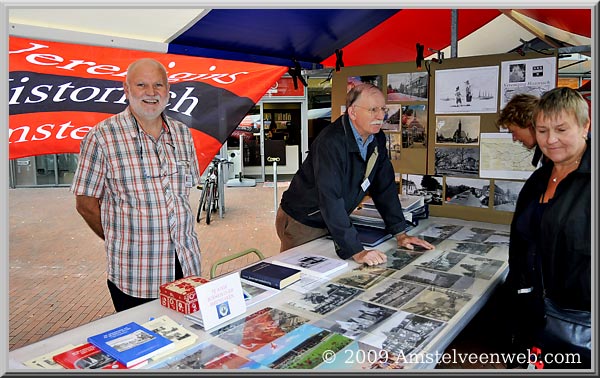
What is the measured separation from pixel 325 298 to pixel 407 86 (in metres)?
1.85

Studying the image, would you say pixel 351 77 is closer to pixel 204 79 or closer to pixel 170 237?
pixel 204 79

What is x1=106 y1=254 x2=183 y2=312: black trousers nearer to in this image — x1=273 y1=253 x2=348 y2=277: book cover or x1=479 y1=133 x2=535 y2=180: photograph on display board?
x1=273 y1=253 x2=348 y2=277: book cover

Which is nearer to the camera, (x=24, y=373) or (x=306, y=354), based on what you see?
(x=24, y=373)

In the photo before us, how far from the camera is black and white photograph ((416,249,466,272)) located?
78.0 inches

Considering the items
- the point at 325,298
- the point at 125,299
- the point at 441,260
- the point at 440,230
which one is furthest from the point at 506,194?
the point at 125,299

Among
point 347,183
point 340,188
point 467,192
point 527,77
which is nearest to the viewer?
point 340,188

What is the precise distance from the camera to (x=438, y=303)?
1.59 metres

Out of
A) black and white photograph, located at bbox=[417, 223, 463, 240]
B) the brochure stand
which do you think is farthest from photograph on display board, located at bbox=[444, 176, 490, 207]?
the brochure stand

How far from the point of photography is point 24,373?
1.12m

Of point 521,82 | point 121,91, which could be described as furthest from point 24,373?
point 521,82

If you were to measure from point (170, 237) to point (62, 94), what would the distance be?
3.46 feet

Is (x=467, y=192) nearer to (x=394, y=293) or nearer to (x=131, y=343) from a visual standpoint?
(x=394, y=293)

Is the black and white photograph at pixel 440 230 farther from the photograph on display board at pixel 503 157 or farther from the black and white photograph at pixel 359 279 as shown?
the black and white photograph at pixel 359 279

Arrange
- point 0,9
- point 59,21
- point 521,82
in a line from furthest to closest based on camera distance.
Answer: point 521,82, point 59,21, point 0,9
